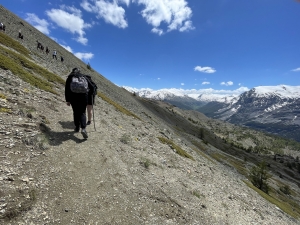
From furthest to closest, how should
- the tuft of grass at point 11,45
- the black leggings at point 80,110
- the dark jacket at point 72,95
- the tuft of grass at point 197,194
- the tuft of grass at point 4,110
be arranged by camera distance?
the tuft of grass at point 11,45 → the tuft of grass at point 197,194 → the black leggings at point 80,110 → the dark jacket at point 72,95 → the tuft of grass at point 4,110

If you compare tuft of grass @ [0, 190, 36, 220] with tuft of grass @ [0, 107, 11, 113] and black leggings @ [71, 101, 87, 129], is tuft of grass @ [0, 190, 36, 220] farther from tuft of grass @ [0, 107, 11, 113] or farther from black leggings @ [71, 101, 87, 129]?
tuft of grass @ [0, 107, 11, 113]

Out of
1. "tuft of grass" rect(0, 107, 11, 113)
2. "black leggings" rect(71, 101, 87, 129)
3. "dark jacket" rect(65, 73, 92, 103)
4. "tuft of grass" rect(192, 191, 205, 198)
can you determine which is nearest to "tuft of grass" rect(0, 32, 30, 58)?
"tuft of grass" rect(0, 107, 11, 113)

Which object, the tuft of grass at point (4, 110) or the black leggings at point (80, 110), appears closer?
the tuft of grass at point (4, 110)


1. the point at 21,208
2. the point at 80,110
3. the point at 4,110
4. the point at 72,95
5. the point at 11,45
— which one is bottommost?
the point at 21,208

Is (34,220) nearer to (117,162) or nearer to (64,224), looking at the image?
(64,224)

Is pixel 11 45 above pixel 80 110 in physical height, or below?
above

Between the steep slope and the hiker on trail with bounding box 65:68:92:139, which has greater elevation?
the hiker on trail with bounding box 65:68:92:139

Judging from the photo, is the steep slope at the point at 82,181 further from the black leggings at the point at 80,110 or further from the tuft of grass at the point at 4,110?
the black leggings at the point at 80,110

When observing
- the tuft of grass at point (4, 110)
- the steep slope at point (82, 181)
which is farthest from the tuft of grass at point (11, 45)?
the tuft of grass at point (4, 110)

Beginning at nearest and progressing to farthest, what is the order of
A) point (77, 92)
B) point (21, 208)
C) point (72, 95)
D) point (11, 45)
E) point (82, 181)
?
point (21, 208)
point (82, 181)
point (77, 92)
point (72, 95)
point (11, 45)

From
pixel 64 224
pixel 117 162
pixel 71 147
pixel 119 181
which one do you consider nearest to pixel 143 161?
pixel 117 162

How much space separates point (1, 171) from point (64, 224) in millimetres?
3391

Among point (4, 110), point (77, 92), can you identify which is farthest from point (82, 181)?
point (4, 110)

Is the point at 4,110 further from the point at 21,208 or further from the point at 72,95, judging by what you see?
the point at 21,208
